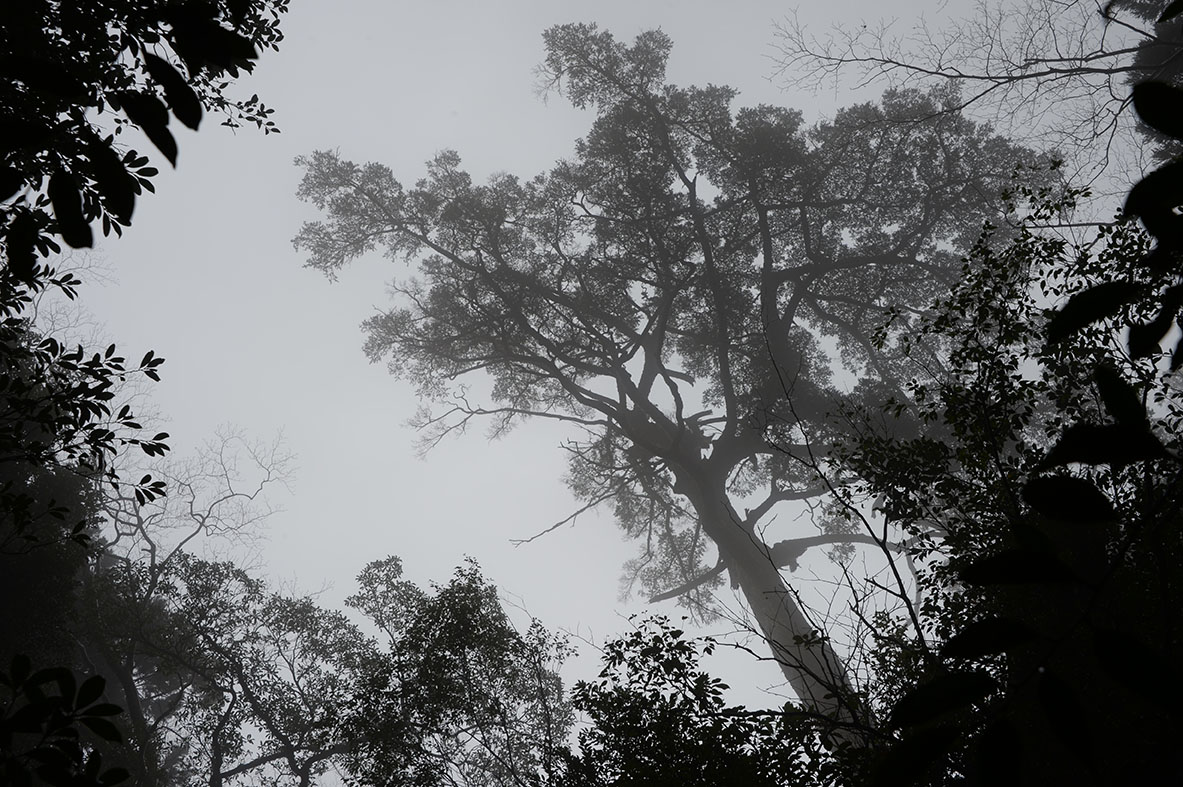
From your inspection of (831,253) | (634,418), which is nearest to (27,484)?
(634,418)

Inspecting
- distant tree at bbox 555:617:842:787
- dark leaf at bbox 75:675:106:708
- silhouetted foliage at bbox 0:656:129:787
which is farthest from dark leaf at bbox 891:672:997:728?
distant tree at bbox 555:617:842:787

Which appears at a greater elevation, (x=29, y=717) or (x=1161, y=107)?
(x=29, y=717)

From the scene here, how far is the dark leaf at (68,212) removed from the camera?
0.64 m

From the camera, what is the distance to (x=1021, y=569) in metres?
0.68

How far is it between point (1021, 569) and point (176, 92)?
926 mm

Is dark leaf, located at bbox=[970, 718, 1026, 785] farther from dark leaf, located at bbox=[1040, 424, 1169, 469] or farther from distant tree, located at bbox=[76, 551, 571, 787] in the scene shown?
distant tree, located at bbox=[76, 551, 571, 787]

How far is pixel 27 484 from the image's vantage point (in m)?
11.9

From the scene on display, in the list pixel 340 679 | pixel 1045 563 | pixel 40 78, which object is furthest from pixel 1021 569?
pixel 340 679

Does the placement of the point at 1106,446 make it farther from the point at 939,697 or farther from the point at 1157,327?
the point at 939,697

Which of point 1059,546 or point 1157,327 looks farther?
point 1059,546

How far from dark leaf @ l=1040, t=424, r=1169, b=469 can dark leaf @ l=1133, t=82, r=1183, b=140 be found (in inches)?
11.0

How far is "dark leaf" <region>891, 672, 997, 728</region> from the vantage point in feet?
2.05

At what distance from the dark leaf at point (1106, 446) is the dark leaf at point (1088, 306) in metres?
0.10

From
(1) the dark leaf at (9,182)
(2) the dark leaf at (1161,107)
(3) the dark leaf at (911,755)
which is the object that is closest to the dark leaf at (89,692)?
(1) the dark leaf at (9,182)
